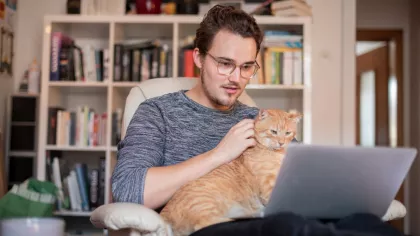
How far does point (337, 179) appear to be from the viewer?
1244 mm

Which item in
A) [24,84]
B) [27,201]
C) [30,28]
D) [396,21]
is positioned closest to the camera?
[27,201]

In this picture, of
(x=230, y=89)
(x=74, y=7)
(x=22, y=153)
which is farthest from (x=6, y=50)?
(x=230, y=89)

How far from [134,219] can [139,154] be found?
0.30 meters

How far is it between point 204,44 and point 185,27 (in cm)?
198

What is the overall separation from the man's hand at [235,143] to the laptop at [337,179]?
295 millimetres

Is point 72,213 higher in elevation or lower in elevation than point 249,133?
lower

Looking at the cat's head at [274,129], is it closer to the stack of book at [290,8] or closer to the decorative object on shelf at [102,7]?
the stack of book at [290,8]

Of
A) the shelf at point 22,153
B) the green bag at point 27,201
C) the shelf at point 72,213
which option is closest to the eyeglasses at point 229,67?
the green bag at point 27,201

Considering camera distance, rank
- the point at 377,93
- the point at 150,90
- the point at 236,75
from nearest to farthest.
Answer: the point at 236,75 < the point at 150,90 < the point at 377,93

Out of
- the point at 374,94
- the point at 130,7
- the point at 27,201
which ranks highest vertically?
the point at 130,7

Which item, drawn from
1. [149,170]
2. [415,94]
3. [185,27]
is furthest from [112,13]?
[415,94]

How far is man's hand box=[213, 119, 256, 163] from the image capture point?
154 centimetres

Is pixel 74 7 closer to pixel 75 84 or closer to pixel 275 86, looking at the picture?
pixel 75 84

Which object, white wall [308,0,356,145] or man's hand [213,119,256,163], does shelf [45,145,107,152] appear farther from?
man's hand [213,119,256,163]
